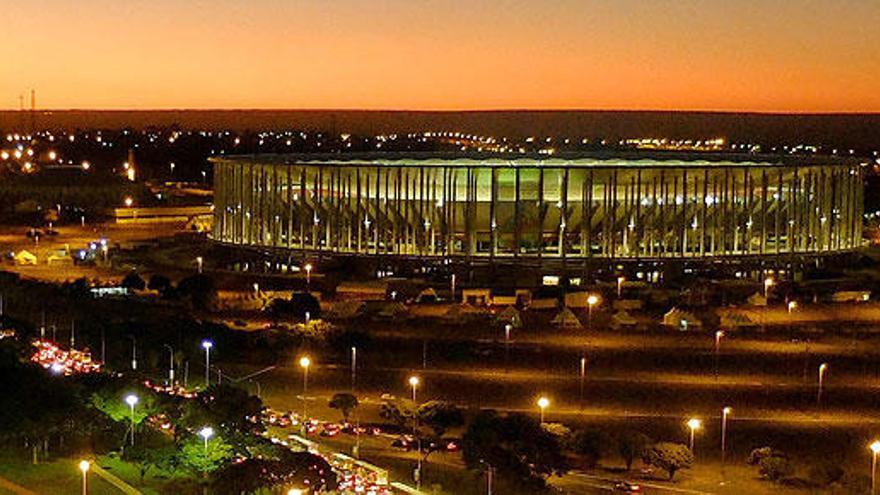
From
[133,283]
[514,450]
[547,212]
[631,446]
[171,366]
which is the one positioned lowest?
[631,446]

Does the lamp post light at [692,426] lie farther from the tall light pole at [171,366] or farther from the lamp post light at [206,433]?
the tall light pole at [171,366]

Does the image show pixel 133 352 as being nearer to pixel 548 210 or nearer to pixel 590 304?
pixel 590 304

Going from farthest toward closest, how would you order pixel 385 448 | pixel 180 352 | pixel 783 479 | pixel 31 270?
pixel 31 270, pixel 180 352, pixel 385 448, pixel 783 479

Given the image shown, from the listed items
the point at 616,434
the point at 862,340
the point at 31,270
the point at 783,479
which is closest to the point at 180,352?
the point at 616,434

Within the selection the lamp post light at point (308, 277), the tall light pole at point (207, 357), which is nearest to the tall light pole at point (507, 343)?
the tall light pole at point (207, 357)

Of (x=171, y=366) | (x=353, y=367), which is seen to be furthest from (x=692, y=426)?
(x=171, y=366)

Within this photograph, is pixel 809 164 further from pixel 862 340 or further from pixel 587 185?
pixel 862 340

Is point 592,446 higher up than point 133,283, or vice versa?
point 133,283
